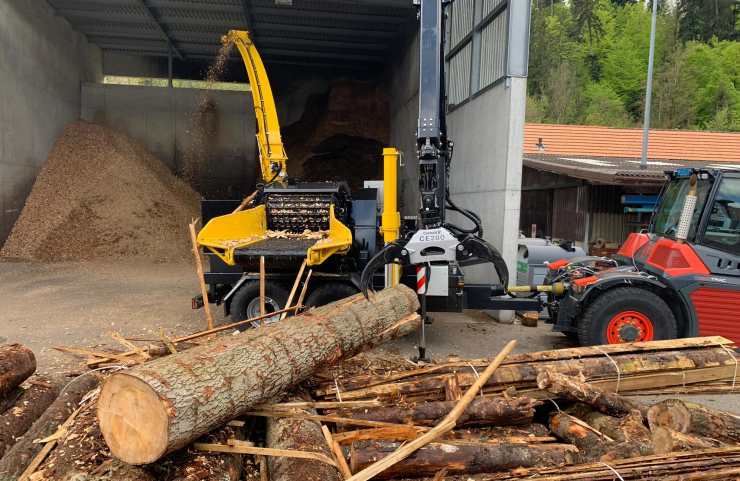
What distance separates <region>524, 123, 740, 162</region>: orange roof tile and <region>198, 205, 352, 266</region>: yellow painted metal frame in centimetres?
1127

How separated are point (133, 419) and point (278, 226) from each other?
188 inches

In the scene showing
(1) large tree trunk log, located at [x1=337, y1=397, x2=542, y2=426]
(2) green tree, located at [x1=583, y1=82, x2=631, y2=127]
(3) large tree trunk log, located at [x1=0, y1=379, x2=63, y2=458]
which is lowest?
(3) large tree trunk log, located at [x1=0, y1=379, x2=63, y2=458]

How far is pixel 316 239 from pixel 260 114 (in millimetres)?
3931

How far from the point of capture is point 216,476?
8.72ft

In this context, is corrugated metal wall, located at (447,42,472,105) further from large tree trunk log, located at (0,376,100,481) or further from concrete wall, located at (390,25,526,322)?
A: large tree trunk log, located at (0,376,100,481)

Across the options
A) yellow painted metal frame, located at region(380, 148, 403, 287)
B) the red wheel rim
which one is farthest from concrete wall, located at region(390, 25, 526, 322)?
yellow painted metal frame, located at region(380, 148, 403, 287)

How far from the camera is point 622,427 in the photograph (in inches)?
131

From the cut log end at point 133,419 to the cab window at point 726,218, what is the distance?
564 centimetres

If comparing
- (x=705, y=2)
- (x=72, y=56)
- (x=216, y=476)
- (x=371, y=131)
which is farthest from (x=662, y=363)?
(x=705, y=2)

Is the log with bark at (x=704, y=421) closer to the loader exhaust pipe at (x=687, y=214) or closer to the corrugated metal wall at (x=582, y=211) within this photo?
the loader exhaust pipe at (x=687, y=214)

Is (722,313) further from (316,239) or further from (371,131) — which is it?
(371,131)

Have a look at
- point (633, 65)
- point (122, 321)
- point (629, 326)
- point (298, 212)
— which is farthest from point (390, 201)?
point (633, 65)

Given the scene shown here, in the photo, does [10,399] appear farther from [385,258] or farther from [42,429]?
[385,258]

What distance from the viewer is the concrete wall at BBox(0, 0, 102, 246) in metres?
12.4
